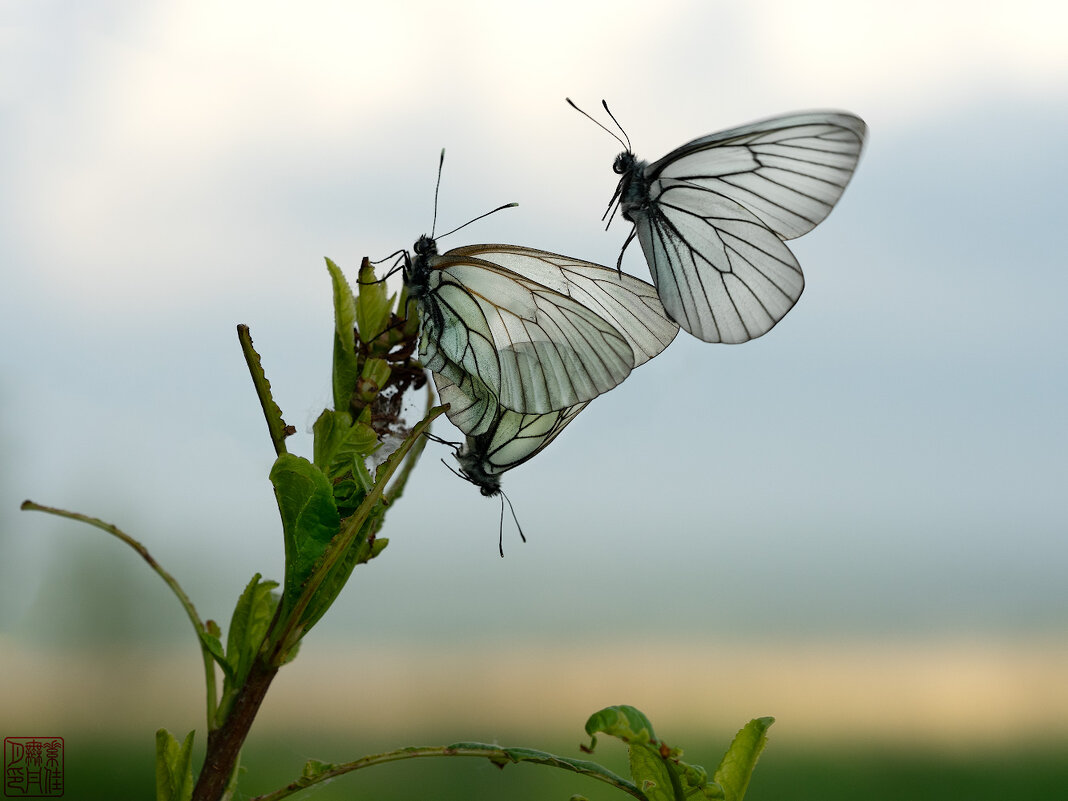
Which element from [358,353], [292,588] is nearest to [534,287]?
[358,353]

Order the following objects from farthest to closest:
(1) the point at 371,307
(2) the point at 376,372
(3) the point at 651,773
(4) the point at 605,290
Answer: (4) the point at 605,290 < (1) the point at 371,307 < (2) the point at 376,372 < (3) the point at 651,773

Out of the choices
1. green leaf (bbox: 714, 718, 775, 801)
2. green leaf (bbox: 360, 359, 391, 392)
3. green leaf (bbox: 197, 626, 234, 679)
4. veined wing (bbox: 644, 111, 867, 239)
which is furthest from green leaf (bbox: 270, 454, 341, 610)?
veined wing (bbox: 644, 111, 867, 239)

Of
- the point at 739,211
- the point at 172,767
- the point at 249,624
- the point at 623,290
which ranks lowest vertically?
the point at 172,767

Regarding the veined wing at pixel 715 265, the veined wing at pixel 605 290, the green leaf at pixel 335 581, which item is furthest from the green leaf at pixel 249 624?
the veined wing at pixel 715 265

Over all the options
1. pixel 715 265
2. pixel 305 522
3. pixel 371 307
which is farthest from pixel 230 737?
pixel 715 265

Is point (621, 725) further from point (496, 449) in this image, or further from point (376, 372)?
point (496, 449)

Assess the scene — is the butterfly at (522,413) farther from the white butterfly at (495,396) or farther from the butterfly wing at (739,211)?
the butterfly wing at (739,211)

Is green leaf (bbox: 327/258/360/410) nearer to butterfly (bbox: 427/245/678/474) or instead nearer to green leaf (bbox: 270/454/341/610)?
green leaf (bbox: 270/454/341/610)
